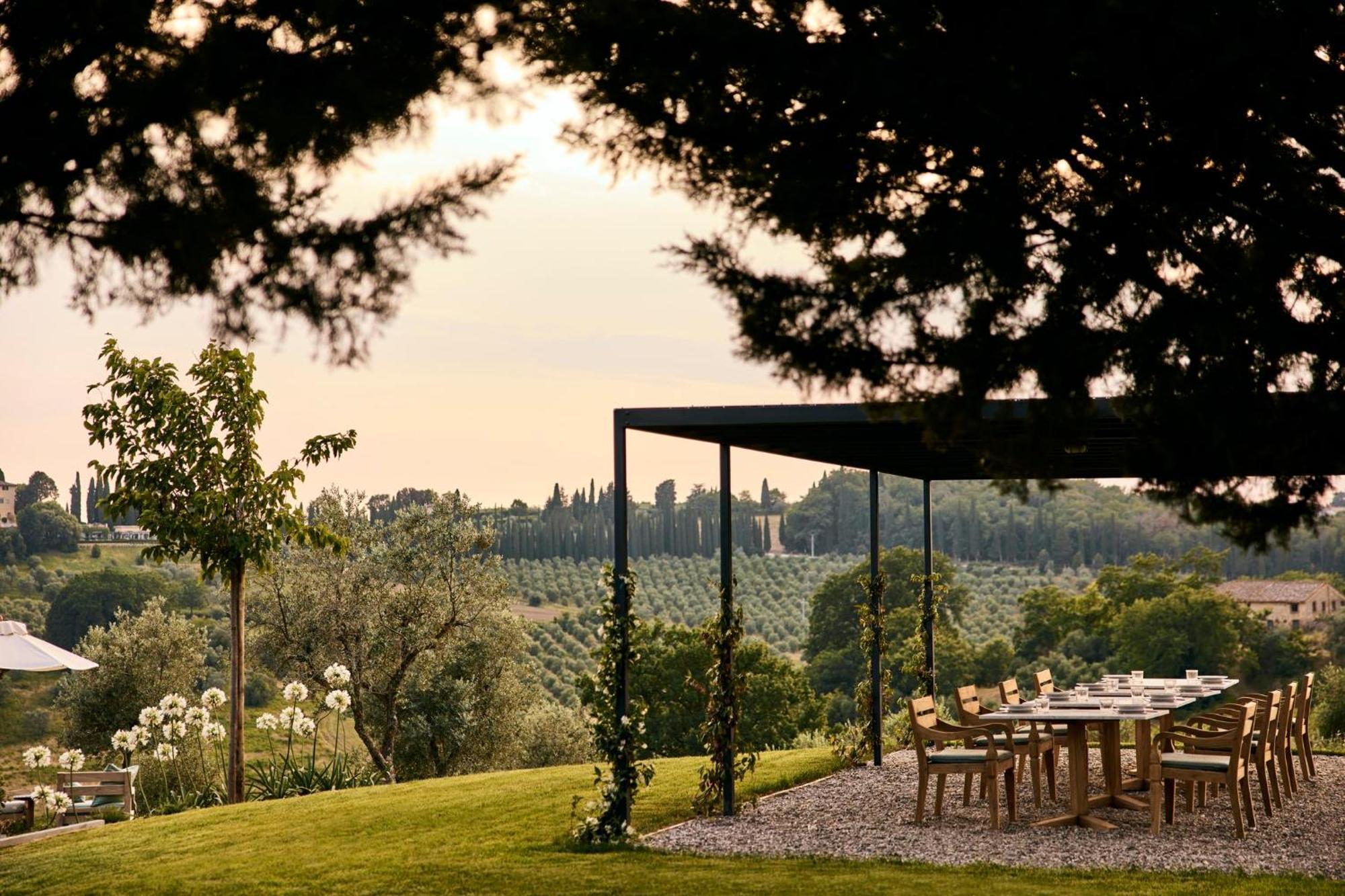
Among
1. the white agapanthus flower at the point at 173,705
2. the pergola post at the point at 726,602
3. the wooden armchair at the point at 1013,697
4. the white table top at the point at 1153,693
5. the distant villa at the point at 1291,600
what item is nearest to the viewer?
the pergola post at the point at 726,602

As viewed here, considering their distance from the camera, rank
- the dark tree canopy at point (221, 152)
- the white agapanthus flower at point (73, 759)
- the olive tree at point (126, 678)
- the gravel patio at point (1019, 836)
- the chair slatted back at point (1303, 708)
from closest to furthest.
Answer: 1. the dark tree canopy at point (221, 152)
2. the gravel patio at point (1019, 836)
3. the chair slatted back at point (1303, 708)
4. the white agapanthus flower at point (73, 759)
5. the olive tree at point (126, 678)

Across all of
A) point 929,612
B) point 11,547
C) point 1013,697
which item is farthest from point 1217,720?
point 11,547

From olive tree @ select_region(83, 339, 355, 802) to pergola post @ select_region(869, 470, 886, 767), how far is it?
17.2 feet

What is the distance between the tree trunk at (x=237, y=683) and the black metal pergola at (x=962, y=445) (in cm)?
568

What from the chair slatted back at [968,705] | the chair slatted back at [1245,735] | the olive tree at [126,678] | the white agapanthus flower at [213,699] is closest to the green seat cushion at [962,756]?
the chair slatted back at [968,705]

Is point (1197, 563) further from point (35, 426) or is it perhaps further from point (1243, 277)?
point (1243, 277)

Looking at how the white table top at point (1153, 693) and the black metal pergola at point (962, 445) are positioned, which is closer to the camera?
the black metal pergola at point (962, 445)

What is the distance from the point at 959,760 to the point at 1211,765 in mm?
1506

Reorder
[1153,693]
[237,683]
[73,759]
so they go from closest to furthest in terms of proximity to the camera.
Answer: [1153,693] → [73,759] → [237,683]

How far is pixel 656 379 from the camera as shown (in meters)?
37.8

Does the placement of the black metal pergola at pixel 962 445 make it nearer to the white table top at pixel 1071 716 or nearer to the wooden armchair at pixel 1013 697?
the wooden armchair at pixel 1013 697

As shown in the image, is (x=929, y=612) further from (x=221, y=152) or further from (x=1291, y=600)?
(x=1291, y=600)

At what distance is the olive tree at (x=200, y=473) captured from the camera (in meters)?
12.8

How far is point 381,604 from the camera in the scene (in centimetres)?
2131
